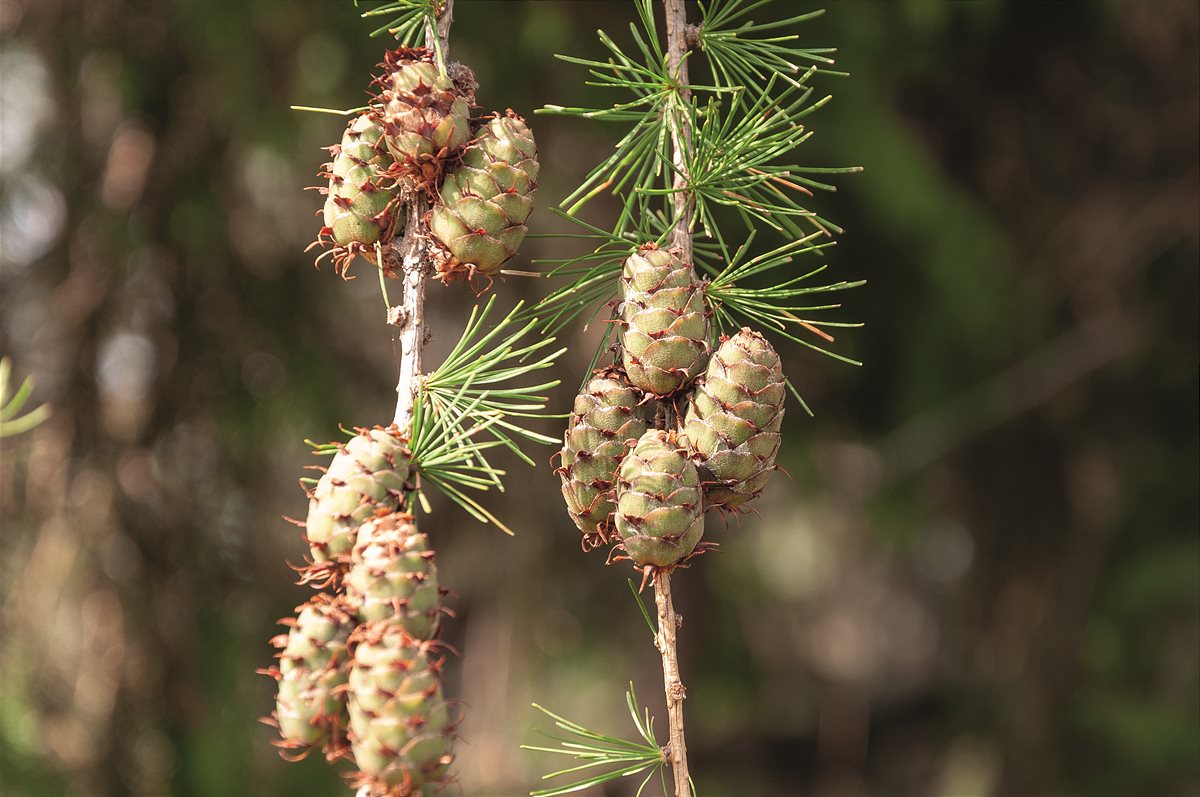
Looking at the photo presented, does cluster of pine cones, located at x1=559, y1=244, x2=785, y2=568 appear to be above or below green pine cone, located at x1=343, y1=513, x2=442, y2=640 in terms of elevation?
→ above

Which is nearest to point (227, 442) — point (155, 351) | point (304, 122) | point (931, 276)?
point (155, 351)

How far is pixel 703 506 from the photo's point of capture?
85 centimetres

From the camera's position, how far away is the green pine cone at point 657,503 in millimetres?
789

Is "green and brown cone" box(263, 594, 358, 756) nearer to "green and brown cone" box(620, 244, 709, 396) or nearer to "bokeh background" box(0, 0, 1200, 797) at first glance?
"green and brown cone" box(620, 244, 709, 396)

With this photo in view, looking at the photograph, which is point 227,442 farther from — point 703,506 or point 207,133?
point 703,506

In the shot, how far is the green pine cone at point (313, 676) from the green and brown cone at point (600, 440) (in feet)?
0.75

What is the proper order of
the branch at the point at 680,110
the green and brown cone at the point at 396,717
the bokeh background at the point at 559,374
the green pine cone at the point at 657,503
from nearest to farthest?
1. the green and brown cone at the point at 396,717
2. the green pine cone at the point at 657,503
3. the branch at the point at 680,110
4. the bokeh background at the point at 559,374

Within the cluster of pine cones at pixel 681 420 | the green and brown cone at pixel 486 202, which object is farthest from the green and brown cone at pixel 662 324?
the green and brown cone at pixel 486 202

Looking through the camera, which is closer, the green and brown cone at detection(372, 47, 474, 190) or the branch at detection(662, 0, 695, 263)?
the green and brown cone at detection(372, 47, 474, 190)

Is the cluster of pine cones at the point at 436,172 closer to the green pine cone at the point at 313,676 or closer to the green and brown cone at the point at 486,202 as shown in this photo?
the green and brown cone at the point at 486,202

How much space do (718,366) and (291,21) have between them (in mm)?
1590

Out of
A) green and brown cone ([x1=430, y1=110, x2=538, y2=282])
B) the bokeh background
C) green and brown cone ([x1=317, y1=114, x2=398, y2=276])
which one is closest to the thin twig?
green and brown cone ([x1=430, y1=110, x2=538, y2=282])

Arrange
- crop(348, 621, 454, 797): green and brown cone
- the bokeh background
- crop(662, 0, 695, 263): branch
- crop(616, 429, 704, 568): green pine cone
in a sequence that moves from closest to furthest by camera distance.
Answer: crop(348, 621, 454, 797): green and brown cone, crop(616, 429, 704, 568): green pine cone, crop(662, 0, 695, 263): branch, the bokeh background

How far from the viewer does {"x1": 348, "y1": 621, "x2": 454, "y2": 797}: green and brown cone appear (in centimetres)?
67
